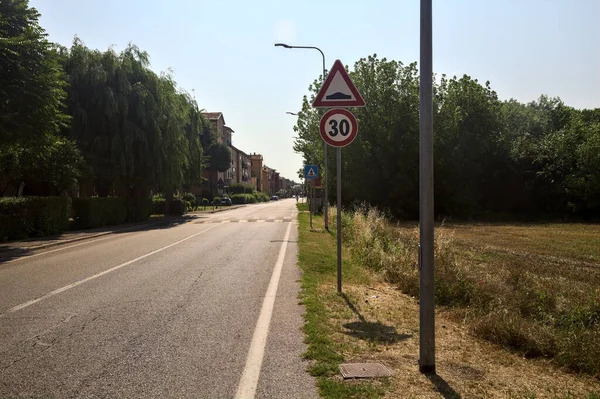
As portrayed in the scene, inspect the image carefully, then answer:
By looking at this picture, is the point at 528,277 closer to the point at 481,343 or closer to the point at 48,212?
the point at 481,343

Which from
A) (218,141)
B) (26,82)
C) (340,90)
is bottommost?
(340,90)

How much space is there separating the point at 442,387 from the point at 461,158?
39.8m

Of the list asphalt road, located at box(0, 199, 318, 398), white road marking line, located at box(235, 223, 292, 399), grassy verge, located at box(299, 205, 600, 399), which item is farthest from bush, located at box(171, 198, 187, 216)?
white road marking line, located at box(235, 223, 292, 399)

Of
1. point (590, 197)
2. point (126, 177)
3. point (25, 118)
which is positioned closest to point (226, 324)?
point (25, 118)

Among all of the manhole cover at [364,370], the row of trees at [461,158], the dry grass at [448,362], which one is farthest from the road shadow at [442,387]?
the row of trees at [461,158]

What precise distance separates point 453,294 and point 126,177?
25.7 m

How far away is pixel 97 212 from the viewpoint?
24828mm

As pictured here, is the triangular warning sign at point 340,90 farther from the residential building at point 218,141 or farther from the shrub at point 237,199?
the shrub at point 237,199

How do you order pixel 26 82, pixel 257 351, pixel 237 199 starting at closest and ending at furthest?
1. pixel 257 351
2. pixel 26 82
3. pixel 237 199

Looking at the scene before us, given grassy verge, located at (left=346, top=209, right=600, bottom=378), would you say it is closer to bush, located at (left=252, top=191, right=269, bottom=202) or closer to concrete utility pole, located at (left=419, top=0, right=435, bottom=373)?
concrete utility pole, located at (left=419, top=0, right=435, bottom=373)

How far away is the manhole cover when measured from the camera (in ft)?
13.5

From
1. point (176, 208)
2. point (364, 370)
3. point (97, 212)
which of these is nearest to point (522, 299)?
point (364, 370)

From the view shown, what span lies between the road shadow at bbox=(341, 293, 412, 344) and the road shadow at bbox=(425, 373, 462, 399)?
3.43 feet

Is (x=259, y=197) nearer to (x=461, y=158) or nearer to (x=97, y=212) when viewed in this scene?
(x=461, y=158)
